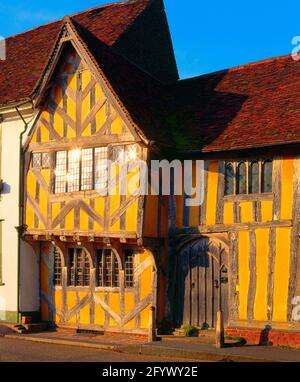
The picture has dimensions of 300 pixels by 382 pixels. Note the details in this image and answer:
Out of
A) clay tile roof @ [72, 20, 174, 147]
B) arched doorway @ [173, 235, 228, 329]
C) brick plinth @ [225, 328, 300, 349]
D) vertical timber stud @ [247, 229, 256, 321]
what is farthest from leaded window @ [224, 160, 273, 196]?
brick plinth @ [225, 328, 300, 349]

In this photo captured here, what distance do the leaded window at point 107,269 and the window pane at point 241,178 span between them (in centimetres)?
402

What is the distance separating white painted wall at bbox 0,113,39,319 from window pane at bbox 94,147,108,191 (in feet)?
10.1

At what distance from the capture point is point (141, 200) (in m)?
16.0

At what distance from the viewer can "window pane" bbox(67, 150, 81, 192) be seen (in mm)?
17484

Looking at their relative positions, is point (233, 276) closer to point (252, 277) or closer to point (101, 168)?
point (252, 277)

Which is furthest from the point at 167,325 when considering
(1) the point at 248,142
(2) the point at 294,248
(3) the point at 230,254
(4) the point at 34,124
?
(4) the point at 34,124

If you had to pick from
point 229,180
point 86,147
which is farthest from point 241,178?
point 86,147

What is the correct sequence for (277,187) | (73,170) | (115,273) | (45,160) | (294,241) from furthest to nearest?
(45,160), (73,170), (115,273), (277,187), (294,241)

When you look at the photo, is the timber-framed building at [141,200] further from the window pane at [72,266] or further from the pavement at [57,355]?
the pavement at [57,355]

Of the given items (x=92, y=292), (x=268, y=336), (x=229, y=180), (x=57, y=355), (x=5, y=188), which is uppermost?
(x=229, y=180)

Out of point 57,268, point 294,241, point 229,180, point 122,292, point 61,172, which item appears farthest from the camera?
point 57,268

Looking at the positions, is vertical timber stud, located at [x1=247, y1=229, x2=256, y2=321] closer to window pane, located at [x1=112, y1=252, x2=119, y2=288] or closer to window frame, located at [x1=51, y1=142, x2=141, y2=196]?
window frame, located at [x1=51, y1=142, x2=141, y2=196]

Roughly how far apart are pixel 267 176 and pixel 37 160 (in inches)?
270

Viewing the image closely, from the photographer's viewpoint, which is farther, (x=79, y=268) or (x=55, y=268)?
(x=55, y=268)
